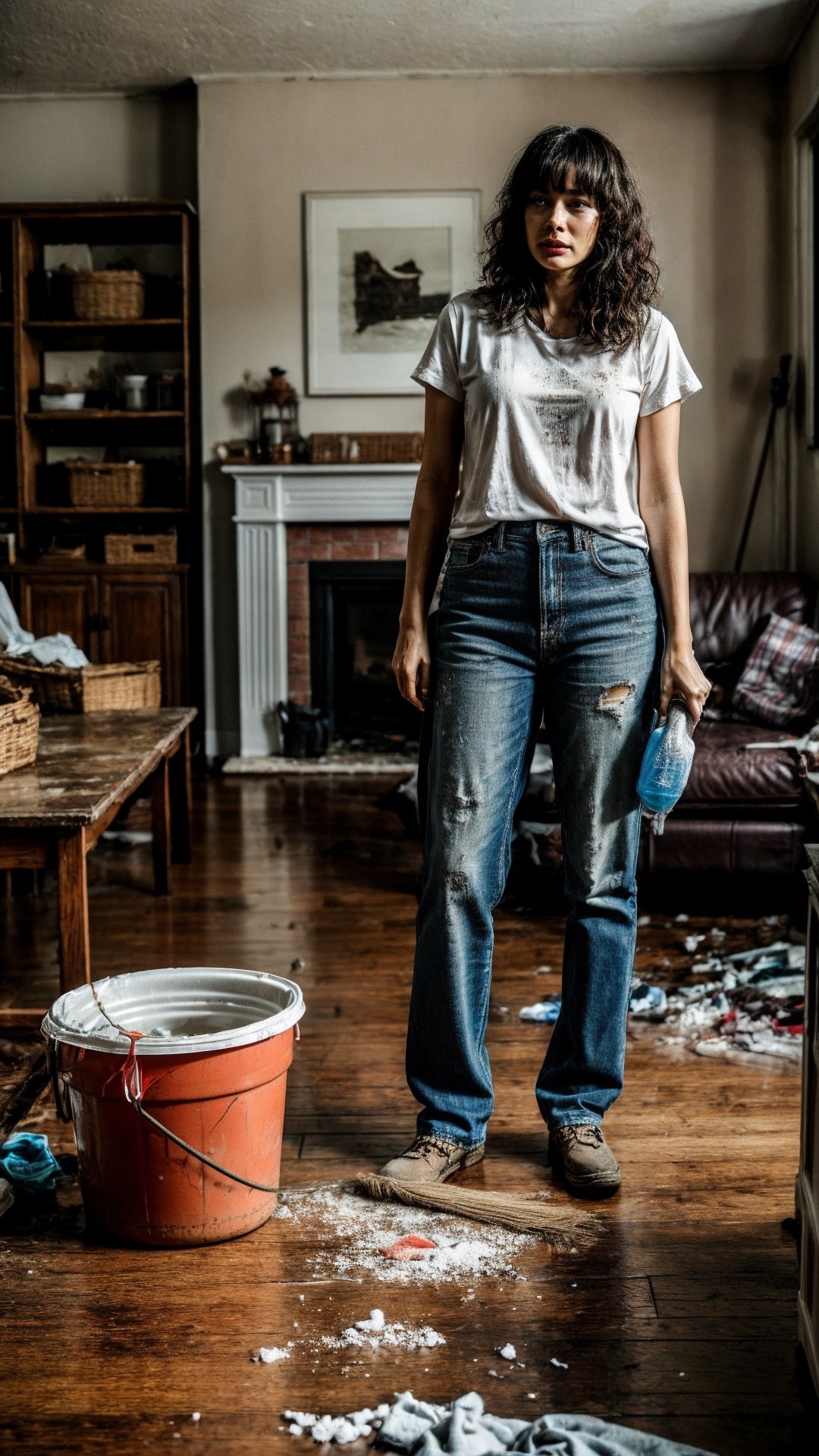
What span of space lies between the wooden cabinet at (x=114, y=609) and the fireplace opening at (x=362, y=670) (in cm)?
67

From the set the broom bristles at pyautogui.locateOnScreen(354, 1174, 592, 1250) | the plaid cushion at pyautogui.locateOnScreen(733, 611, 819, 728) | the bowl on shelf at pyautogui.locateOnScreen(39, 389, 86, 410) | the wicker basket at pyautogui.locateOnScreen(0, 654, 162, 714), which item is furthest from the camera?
the bowl on shelf at pyautogui.locateOnScreen(39, 389, 86, 410)

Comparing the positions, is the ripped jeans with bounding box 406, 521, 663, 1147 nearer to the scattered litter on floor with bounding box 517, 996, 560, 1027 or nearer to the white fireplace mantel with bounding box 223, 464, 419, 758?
the scattered litter on floor with bounding box 517, 996, 560, 1027

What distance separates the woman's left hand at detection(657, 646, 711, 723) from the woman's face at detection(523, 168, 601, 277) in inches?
22.1

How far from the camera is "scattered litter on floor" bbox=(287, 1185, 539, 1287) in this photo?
5.50 ft

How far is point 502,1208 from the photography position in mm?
1805

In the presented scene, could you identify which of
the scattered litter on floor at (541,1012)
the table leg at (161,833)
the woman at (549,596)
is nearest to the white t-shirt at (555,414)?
the woman at (549,596)

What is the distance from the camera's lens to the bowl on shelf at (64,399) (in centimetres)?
603

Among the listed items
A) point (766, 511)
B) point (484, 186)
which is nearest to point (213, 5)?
point (484, 186)

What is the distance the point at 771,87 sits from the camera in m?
5.76

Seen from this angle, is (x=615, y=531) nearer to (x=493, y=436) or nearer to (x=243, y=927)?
(x=493, y=436)

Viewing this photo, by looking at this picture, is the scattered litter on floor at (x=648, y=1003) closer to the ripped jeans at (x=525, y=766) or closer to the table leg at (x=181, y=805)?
the ripped jeans at (x=525, y=766)

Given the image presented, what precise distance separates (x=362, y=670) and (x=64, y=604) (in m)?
1.46

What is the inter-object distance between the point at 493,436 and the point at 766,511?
448 centimetres

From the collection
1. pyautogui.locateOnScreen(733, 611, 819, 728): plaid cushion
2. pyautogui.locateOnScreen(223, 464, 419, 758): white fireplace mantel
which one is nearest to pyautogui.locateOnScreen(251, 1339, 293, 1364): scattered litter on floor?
pyautogui.locateOnScreen(733, 611, 819, 728): plaid cushion
